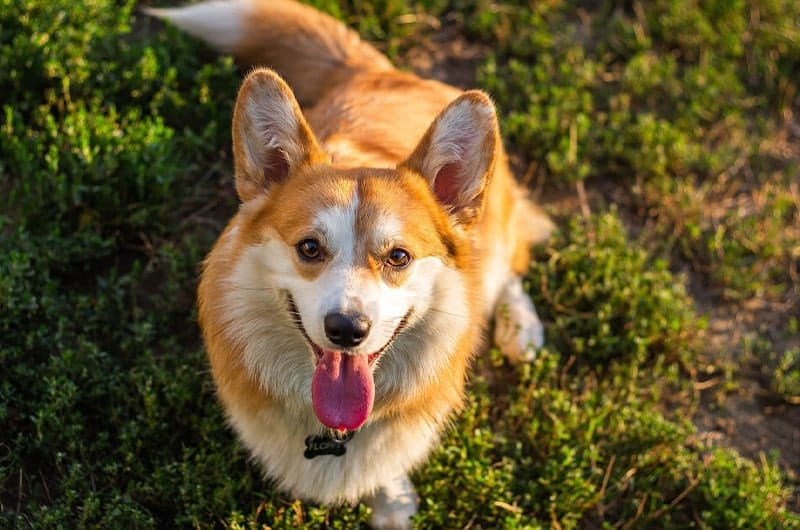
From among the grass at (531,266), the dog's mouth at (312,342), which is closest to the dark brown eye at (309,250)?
the dog's mouth at (312,342)

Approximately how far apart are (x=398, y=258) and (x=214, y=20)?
7.33 ft

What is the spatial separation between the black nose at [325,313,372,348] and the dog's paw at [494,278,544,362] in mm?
1549

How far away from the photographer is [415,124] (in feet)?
12.3

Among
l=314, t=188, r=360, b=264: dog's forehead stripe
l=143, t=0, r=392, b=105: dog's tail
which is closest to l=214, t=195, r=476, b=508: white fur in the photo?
l=314, t=188, r=360, b=264: dog's forehead stripe

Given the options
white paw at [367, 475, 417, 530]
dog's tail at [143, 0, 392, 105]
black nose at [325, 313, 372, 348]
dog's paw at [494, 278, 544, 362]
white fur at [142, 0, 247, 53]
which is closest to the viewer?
black nose at [325, 313, 372, 348]

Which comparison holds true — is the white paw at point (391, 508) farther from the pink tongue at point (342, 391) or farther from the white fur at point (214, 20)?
the white fur at point (214, 20)

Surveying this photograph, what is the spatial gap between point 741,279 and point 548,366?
4.12 ft

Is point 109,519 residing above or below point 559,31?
below

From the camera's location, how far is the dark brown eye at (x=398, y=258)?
111 inches

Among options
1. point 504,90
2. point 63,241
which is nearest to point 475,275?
point 63,241

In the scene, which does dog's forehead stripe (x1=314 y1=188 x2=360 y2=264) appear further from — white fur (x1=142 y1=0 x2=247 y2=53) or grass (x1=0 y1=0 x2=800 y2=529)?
white fur (x1=142 y1=0 x2=247 y2=53)

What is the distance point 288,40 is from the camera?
13.9ft

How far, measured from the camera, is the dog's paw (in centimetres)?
402

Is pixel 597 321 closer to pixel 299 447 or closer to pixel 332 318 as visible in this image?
pixel 299 447
